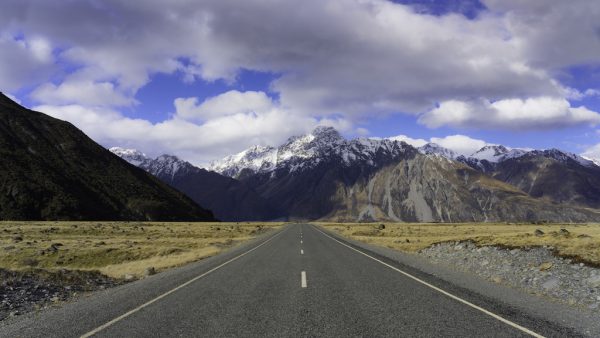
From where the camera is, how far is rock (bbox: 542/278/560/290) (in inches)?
650

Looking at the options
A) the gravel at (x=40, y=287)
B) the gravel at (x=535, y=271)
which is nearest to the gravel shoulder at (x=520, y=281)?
the gravel at (x=535, y=271)

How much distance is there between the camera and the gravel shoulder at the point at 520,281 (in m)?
11.4

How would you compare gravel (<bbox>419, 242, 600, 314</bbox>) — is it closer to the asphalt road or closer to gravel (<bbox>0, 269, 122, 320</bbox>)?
the asphalt road

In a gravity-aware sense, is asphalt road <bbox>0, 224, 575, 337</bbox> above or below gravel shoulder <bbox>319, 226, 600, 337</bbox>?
above

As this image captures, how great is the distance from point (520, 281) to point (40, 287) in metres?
19.1

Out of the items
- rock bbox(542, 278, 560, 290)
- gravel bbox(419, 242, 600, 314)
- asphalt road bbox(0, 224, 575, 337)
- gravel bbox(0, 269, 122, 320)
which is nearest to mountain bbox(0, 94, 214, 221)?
gravel bbox(0, 269, 122, 320)

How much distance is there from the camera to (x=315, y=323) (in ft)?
32.9

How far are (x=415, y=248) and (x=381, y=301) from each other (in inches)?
1009

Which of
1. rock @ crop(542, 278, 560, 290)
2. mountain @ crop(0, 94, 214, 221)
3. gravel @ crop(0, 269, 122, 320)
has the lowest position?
rock @ crop(542, 278, 560, 290)

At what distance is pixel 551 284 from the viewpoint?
55.1 ft

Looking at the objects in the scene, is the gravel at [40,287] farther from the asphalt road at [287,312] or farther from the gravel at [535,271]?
the gravel at [535,271]

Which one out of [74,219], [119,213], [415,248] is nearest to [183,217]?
[119,213]

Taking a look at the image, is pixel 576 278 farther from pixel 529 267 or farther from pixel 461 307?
pixel 461 307

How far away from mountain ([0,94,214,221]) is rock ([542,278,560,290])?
128m
